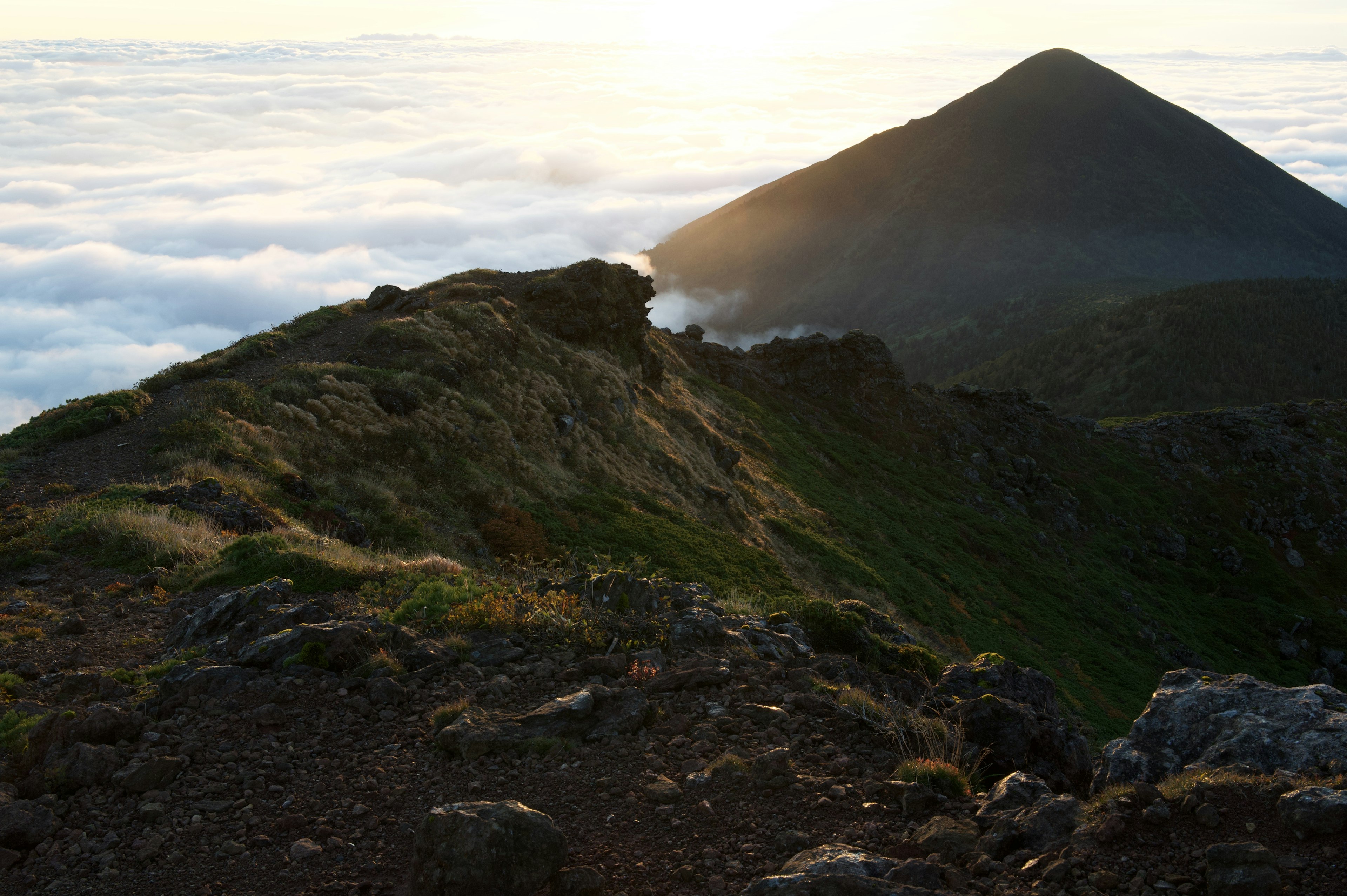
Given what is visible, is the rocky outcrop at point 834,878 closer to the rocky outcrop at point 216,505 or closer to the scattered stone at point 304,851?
the scattered stone at point 304,851

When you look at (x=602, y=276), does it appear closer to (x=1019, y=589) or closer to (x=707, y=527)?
(x=707, y=527)

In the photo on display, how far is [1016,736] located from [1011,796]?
216 cm

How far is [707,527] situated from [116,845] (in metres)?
23.9

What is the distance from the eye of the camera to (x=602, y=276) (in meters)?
45.2

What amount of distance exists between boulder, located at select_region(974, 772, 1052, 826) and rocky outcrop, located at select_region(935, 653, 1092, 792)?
0.80 meters

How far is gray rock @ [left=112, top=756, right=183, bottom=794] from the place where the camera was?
7.16 metres

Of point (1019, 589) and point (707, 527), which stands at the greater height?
point (707, 527)

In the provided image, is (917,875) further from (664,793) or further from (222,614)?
(222,614)

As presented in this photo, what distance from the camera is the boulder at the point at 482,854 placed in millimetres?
5598

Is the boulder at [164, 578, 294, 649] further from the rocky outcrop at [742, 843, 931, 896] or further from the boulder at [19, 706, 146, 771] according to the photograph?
the rocky outcrop at [742, 843, 931, 896]

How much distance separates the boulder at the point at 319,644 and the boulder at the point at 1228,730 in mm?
8583

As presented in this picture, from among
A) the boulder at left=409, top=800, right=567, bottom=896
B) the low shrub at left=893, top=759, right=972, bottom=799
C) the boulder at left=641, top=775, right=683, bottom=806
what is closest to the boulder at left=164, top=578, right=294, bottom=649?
the boulder at left=409, top=800, right=567, bottom=896

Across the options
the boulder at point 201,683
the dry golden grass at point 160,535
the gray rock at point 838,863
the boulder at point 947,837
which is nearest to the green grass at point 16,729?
the boulder at point 201,683

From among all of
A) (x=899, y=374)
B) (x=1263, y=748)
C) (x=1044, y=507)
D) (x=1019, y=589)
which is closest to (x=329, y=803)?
(x=1263, y=748)
